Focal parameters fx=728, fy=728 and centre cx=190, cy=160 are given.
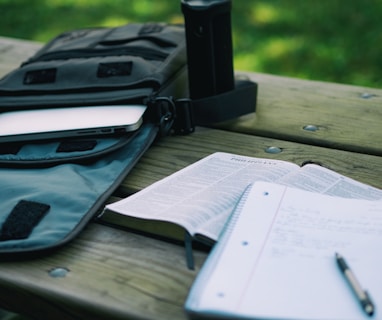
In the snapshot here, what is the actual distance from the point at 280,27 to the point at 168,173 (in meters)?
2.03

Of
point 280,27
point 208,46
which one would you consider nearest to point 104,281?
point 208,46

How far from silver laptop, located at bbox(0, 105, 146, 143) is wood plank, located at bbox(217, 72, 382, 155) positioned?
0.23 meters

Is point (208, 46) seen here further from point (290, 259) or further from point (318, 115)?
point (290, 259)

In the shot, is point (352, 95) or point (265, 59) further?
point (265, 59)

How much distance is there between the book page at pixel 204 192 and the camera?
1.01 metres

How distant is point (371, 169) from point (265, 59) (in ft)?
5.63

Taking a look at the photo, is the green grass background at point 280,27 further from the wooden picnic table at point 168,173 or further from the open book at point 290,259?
the open book at point 290,259

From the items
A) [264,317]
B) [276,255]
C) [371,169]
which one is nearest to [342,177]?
[371,169]

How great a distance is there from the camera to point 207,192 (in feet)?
3.60

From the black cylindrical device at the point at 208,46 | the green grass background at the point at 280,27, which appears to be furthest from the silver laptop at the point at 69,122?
the green grass background at the point at 280,27

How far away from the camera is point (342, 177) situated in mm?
1170

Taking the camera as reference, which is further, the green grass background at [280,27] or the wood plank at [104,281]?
the green grass background at [280,27]

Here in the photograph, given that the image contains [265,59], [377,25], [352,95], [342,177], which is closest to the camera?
[342,177]

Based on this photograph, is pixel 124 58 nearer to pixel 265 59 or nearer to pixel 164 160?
pixel 164 160
